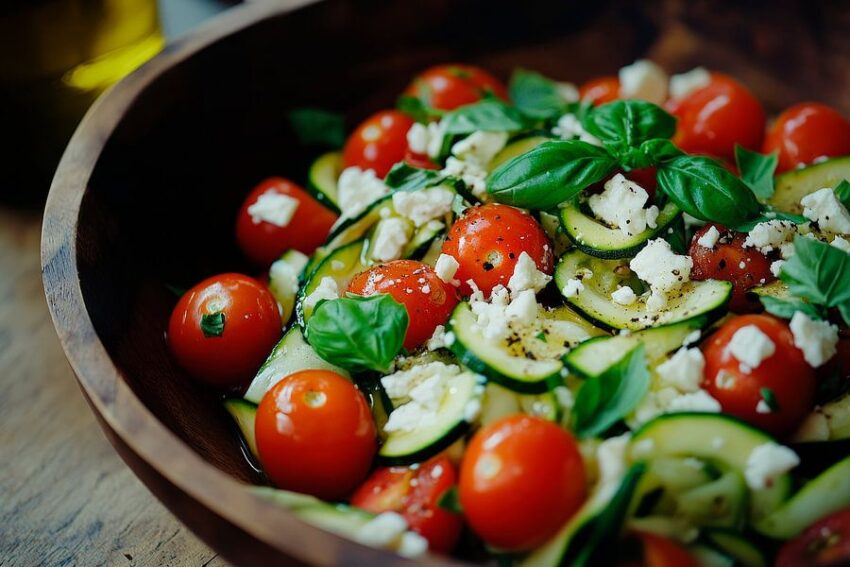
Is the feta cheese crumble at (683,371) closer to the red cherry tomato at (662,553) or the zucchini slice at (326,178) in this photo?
the red cherry tomato at (662,553)

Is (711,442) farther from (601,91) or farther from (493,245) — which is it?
(601,91)

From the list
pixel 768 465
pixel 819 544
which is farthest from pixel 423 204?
pixel 819 544

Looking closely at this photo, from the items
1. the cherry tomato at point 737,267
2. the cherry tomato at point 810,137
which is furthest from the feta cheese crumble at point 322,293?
the cherry tomato at point 810,137

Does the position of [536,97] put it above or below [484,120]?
below

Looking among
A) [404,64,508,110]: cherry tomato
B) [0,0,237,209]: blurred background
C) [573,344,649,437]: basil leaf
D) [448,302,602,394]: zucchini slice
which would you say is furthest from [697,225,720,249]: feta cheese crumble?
[0,0,237,209]: blurred background

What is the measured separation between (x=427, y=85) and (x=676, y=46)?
931 millimetres

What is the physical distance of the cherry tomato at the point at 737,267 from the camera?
1.87m

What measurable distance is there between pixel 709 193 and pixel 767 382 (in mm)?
461

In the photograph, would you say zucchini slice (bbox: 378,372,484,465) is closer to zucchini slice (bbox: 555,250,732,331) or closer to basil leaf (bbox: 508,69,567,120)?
zucchini slice (bbox: 555,250,732,331)

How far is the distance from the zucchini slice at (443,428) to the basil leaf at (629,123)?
2.43 feet

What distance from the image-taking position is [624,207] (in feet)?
6.27

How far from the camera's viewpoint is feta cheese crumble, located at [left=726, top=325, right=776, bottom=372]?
1.61m

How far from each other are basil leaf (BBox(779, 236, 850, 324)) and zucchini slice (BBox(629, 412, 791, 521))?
32 centimetres

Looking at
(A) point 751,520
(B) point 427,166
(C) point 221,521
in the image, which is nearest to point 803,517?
(A) point 751,520
